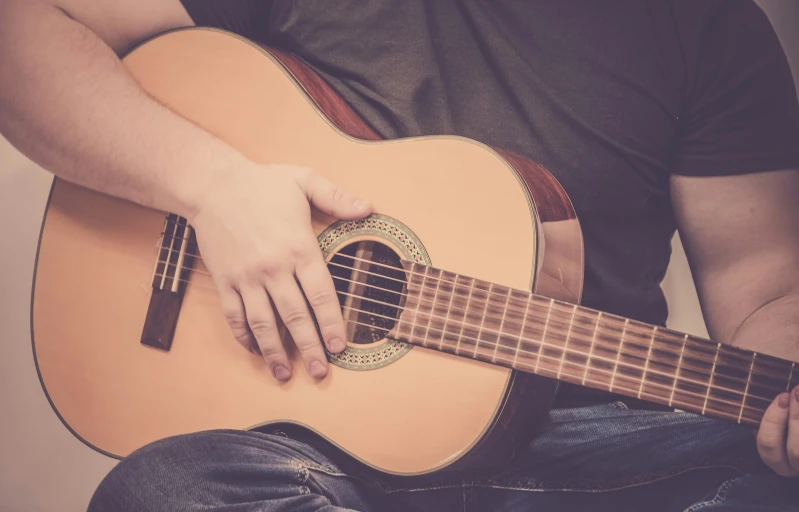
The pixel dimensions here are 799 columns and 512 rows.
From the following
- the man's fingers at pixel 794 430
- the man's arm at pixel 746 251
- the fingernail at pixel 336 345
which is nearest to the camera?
the man's fingers at pixel 794 430

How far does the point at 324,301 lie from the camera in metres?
0.88

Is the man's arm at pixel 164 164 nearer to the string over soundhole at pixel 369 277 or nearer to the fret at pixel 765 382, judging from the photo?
the string over soundhole at pixel 369 277

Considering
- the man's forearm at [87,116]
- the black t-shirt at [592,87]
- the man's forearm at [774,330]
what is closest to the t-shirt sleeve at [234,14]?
the black t-shirt at [592,87]

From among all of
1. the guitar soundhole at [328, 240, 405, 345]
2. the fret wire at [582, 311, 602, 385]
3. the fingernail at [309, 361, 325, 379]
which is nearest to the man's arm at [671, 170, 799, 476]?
the fret wire at [582, 311, 602, 385]

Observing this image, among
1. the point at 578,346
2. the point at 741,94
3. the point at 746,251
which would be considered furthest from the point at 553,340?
the point at 741,94

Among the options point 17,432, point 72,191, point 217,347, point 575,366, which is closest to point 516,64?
point 575,366

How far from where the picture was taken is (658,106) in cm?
105

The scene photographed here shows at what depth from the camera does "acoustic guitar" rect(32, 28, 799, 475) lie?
80 centimetres

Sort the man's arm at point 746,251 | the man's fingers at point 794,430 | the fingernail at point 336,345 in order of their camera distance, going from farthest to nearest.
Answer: the man's arm at point 746,251, the fingernail at point 336,345, the man's fingers at point 794,430

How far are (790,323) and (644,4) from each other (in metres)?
0.62

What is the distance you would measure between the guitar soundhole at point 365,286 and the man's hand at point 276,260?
0.04 metres

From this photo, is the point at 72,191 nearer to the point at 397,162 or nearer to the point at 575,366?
the point at 397,162

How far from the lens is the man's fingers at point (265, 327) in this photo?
897 mm

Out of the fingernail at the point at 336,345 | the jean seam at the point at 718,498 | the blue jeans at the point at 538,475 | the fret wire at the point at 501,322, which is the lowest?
the jean seam at the point at 718,498
